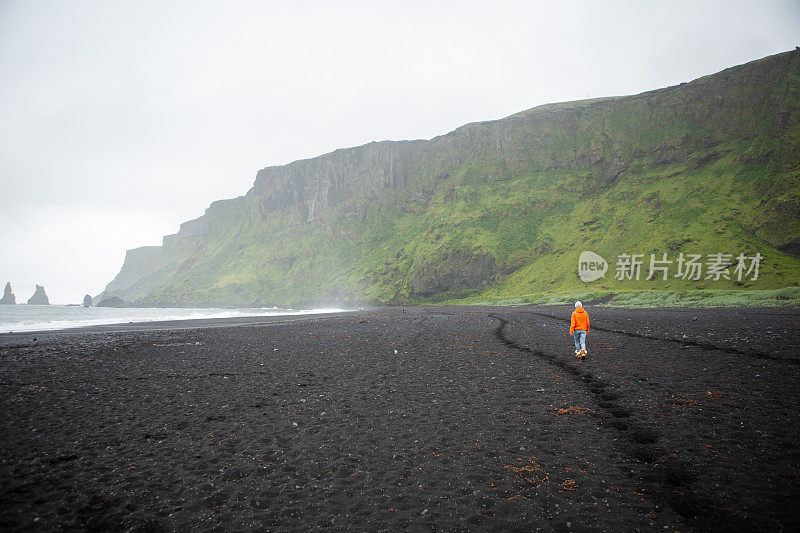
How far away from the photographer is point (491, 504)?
5.14m

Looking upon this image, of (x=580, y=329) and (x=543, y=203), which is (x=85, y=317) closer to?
(x=580, y=329)

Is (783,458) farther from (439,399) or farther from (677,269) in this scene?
(677,269)

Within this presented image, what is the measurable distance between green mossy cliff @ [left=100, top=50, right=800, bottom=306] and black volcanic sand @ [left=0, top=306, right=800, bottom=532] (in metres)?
60.1

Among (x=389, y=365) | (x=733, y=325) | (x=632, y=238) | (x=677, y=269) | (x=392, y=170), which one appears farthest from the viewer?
(x=392, y=170)

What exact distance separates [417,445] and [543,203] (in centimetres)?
10300

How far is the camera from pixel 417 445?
731 centimetres

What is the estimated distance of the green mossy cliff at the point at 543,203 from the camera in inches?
2584

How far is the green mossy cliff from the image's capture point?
6562cm

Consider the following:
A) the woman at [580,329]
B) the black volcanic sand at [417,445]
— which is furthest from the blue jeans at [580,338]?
the black volcanic sand at [417,445]

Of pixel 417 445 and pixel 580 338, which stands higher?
pixel 580 338

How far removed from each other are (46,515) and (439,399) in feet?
27.5

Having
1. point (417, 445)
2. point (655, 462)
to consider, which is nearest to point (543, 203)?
point (655, 462)

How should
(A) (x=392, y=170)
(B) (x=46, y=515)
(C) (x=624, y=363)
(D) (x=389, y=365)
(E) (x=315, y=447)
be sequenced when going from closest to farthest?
(B) (x=46, y=515) → (E) (x=315, y=447) → (C) (x=624, y=363) → (D) (x=389, y=365) → (A) (x=392, y=170)

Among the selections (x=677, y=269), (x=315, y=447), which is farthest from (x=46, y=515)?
(x=677, y=269)
